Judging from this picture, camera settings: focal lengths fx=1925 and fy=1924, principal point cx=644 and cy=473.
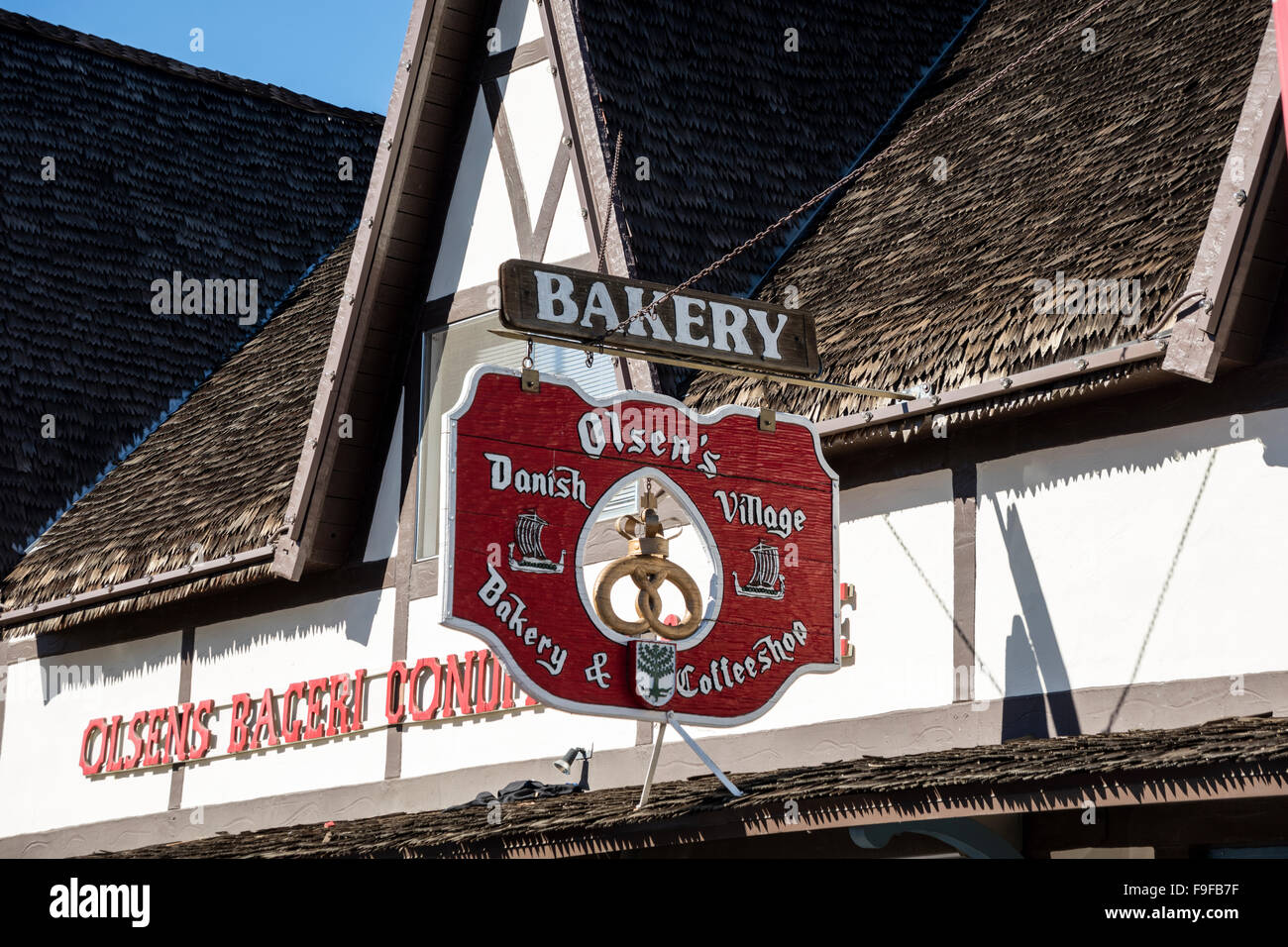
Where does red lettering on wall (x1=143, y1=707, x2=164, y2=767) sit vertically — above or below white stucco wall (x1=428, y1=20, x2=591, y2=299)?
below

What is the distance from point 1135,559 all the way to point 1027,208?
8.36ft

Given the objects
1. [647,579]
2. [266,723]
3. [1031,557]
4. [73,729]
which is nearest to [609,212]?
[647,579]

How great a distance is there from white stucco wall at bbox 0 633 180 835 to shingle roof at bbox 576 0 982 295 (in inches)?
202

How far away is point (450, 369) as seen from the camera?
12875mm

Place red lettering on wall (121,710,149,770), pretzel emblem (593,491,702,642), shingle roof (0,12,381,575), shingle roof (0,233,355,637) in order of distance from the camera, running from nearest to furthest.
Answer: pretzel emblem (593,491,702,642), shingle roof (0,233,355,637), red lettering on wall (121,710,149,770), shingle roof (0,12,381,575)

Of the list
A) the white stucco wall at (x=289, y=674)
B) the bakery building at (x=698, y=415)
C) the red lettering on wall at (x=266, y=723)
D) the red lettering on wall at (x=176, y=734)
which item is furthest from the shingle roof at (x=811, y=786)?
the red lettering on wall at (x=176, y=734)

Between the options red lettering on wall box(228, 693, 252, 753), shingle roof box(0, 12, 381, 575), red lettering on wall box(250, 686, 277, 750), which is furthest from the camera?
shingle roof box(0, 12, 381, 575)

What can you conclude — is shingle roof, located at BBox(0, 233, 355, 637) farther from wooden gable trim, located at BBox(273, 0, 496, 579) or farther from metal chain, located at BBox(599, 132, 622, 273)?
metal chain, located at BBox(599, 132, 622, 273)

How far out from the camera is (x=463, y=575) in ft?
28.1

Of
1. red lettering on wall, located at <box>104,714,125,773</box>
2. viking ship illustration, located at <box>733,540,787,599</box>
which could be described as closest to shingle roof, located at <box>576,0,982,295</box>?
viking ship illustration, located at <box>733,540,787,599</box>

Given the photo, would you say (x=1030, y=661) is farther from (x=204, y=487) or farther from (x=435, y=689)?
(x=204, y=487)

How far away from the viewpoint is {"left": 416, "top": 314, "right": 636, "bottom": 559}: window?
1230 cm

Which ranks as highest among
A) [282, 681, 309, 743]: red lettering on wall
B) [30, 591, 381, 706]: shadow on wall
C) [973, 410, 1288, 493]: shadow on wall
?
[973, 410, 1288, 493]: shadow on wall
